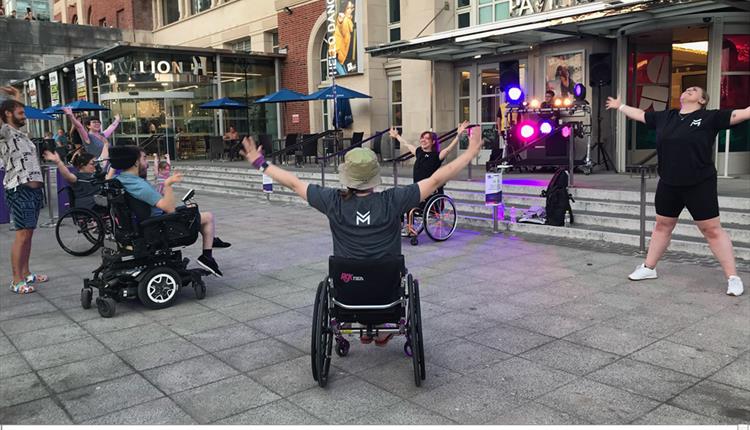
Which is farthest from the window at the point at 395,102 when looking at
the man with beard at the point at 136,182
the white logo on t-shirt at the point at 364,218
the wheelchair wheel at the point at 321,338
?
the wheelchair wheel at the point at 321,338

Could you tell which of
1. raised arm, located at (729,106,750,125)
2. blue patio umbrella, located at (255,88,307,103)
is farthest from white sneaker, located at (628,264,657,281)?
blue patio umbrella, located at (255,88,307,103)

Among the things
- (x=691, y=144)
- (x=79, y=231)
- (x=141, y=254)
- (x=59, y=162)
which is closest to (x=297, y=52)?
(x=79, y=231)

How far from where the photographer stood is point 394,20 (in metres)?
19.4

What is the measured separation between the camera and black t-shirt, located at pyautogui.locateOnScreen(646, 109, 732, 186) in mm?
5559

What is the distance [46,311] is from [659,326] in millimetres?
5430

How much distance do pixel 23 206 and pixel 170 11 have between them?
30378 millimetres

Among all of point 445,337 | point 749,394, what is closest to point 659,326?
point 749,394

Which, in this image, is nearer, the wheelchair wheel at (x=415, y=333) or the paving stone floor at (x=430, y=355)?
the paving stone floor at (x=430, y=355)

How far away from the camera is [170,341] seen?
485 centimetres

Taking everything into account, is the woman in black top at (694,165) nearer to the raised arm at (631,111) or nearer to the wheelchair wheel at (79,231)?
the raised arm at (631,111)

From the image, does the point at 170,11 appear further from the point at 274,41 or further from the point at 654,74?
the point at 654,74

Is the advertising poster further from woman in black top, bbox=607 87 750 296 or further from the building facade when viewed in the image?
woman in black top, bbox=607 87 750 296

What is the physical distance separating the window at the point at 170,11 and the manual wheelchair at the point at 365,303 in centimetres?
3239

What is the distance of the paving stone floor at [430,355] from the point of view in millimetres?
3557
